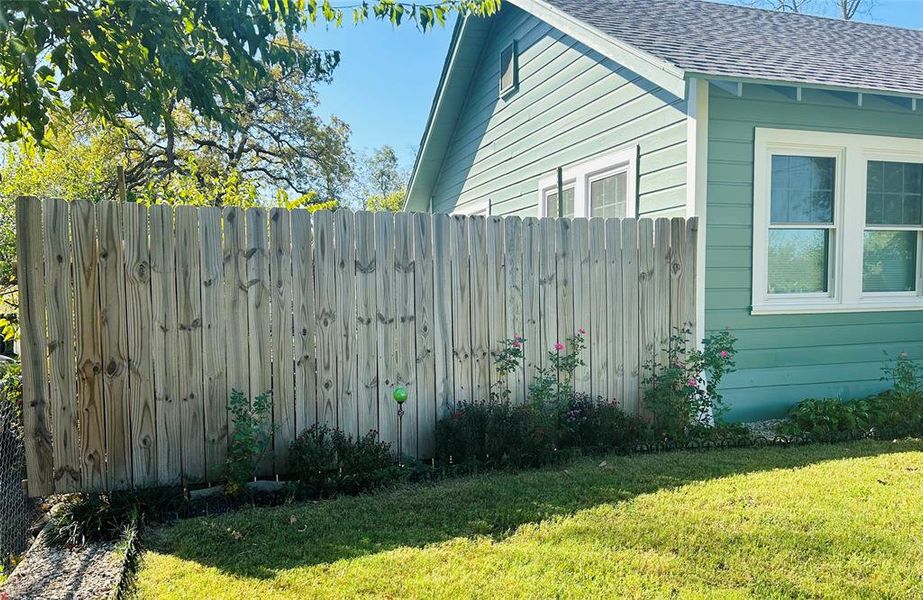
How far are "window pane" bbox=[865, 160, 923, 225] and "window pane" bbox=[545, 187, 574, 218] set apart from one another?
3.11 m

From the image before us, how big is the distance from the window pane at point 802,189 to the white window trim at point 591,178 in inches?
50.3

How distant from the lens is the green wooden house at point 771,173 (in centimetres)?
562

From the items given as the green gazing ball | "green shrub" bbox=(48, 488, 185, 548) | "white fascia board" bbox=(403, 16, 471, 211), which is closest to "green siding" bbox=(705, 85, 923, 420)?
the green gazing ball

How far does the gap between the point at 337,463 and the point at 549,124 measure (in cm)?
558

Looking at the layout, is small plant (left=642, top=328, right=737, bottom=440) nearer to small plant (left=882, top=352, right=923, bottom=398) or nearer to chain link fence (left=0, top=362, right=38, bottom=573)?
small plant (left=882, top=352, right=923, bottom=398)

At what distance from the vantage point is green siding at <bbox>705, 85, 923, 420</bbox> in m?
5.65

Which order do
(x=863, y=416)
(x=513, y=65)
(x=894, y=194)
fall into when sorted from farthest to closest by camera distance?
(x=513, y=65) < (x=894, y=194) < (x=863, y=416)

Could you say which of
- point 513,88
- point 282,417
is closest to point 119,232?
point 282,417

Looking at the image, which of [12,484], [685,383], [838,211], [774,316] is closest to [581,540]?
[685,383]

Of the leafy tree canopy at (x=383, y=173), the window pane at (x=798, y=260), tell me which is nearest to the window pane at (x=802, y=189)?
the window pane at (x=798, y=260)

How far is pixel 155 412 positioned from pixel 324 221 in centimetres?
162

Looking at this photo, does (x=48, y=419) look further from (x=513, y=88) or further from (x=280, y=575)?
(x=513, y=88)

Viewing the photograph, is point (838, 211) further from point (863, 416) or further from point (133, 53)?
point (133, 53)

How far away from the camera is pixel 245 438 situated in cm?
392
